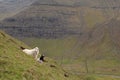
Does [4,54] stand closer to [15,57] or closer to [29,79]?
[15,57]

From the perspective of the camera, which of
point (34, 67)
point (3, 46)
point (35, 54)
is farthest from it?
point (35, 54)

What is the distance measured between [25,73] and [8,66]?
1.32m

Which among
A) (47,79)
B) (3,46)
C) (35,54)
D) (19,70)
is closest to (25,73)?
(19,70)

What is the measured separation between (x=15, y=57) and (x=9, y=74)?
347cm

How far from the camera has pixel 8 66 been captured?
21047mm

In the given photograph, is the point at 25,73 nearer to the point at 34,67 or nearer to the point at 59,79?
the point at 34,67

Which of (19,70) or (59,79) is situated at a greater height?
(19,70)

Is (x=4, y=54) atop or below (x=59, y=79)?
atop

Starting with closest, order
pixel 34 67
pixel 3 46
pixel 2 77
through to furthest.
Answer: pixel 2 77, pixel 34 67, pixel 3 46

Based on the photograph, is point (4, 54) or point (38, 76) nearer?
point (38, 76)

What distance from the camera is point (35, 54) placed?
97.8 feet

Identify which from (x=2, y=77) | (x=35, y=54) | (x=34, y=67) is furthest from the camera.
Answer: (x=35, y=54)

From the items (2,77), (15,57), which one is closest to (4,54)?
(15,57)

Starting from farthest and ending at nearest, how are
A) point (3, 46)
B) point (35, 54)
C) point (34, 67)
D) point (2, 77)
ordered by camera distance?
1. point (35, 54)
2. point (3, 46)
3. point (34, 67)
4. point (2, 77)
